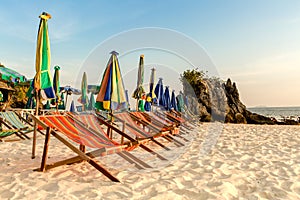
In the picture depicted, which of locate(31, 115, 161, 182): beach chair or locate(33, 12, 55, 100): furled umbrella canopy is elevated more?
locate(33, 12, 55, 100): furled umbrella canopy

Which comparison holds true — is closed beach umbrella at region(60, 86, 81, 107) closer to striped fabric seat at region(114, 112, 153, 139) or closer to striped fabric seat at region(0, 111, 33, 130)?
striped fabric seat at region(0, 111, 33, 130)

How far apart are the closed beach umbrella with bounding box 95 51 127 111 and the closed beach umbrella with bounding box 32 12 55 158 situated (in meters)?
0.83

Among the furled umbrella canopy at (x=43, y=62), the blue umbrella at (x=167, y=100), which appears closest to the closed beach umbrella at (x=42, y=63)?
the furled umbrella canopy at (x=43, y=62)

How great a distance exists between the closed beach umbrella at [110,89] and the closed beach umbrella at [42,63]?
0.83m

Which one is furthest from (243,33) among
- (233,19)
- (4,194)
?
(4,194)

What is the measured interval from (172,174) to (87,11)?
6.35 metres

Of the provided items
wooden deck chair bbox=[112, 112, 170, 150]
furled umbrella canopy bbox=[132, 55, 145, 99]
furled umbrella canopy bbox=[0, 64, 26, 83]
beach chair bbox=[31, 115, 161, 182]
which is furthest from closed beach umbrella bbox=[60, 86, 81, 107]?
beach chair bbox=[31, 115, 161, 182]

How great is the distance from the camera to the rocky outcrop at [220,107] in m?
16.8

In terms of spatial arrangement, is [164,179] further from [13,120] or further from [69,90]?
[69,90]

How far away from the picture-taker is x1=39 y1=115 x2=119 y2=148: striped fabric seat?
9.09ft

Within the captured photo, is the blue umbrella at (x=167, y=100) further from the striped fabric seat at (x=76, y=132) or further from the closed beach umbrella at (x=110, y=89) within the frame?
the striped fabric seat at (x=76, y=132)

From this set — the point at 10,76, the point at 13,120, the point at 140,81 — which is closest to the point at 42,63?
the point at 13,120

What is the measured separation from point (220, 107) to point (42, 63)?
1742cm

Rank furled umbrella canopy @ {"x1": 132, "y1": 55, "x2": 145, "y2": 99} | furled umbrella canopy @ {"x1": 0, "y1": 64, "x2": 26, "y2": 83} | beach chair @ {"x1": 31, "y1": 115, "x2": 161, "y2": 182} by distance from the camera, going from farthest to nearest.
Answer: furled umbrella canopy @ {"x1": 0, "y1": 64, "x2": 26, "y2": 83}
furled umbrella canopy @ {"x1": 132, "y1": 55, "x2": 145, "y2": 99}
beach chair @ {"x1": 31, "y1": 115, "x2": 161, "y2": 182}
